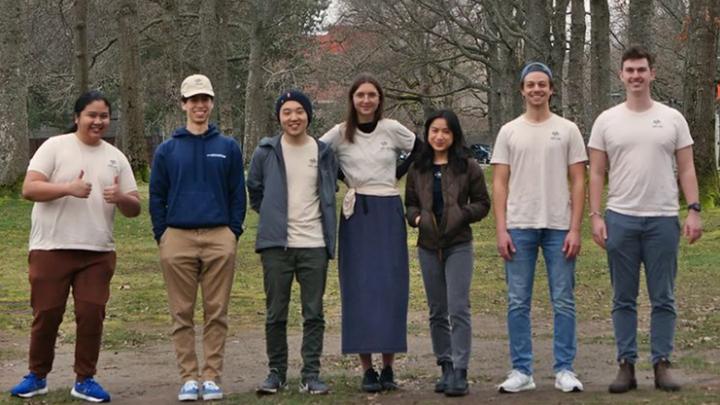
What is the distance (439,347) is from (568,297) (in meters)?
0.94

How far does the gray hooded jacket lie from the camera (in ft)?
27.9

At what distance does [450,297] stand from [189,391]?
5.87 feet

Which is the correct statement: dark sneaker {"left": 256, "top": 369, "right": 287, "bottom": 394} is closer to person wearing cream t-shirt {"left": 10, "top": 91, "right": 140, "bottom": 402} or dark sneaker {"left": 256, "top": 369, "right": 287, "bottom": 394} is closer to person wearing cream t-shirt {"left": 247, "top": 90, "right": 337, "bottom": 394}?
person wearing cream t-shirt {"left": 247, "top": 90, "right": 337, "bottom": 394}

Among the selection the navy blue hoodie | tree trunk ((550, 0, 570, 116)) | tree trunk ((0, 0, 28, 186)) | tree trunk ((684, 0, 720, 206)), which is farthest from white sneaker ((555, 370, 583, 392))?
tree trunk ((550, 0, 570, 116))

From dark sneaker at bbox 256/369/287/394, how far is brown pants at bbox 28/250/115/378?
43.9 inches

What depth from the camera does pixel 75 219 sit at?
330 inches

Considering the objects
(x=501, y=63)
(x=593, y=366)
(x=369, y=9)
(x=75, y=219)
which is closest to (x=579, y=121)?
(x=501, y=63)

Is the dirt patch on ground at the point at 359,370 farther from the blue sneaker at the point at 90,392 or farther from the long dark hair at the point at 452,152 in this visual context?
the long dark hair at the point at 452,152

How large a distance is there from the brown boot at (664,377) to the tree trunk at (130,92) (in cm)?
2566

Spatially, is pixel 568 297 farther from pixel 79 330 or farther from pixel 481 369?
Result: pixel 79 330

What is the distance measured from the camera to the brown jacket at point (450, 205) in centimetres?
842

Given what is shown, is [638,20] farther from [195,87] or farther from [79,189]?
[79,189]

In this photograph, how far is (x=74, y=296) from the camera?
27.8ft

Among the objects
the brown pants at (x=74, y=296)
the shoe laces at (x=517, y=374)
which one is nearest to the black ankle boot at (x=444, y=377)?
the shoe laces at (x=517, y=374)
